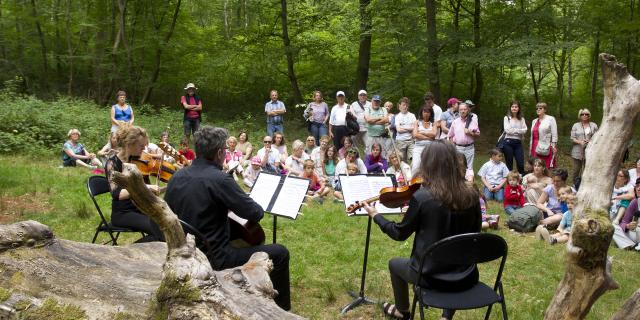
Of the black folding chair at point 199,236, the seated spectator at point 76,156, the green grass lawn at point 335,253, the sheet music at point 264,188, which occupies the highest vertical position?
the sheet music at point 264,188

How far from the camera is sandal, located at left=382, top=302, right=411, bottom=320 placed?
4.25m

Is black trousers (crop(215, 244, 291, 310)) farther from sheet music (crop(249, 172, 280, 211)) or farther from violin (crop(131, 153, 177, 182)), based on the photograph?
violin (crop(131, 153, 177, 182))

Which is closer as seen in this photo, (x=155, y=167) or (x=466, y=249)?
(x=466, y=249)

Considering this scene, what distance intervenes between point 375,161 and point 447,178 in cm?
612

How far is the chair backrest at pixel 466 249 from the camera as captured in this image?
10.3 feet

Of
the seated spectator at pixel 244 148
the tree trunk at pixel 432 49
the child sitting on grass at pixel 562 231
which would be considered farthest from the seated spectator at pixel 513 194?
the tree trunk at pixel 432 49

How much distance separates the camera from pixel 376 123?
1026 centimetres

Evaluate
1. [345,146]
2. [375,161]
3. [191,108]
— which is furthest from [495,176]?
[191,108]

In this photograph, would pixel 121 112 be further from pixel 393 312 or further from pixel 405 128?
pixel 393 312

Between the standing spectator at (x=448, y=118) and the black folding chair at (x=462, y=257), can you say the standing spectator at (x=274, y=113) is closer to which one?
the standing spectator at (x=448, y=118)

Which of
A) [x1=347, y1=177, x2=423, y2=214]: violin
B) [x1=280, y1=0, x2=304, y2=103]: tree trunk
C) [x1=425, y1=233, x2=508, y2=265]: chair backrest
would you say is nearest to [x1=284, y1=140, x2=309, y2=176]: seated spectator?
[x1=347, y1=177, x2=423, y2=214]: violin

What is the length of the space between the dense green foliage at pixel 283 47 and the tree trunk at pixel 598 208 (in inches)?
437

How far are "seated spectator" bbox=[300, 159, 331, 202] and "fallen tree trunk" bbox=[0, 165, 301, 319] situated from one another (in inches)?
244

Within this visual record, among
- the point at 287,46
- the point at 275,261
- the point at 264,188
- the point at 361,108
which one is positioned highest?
the point at 287,46
